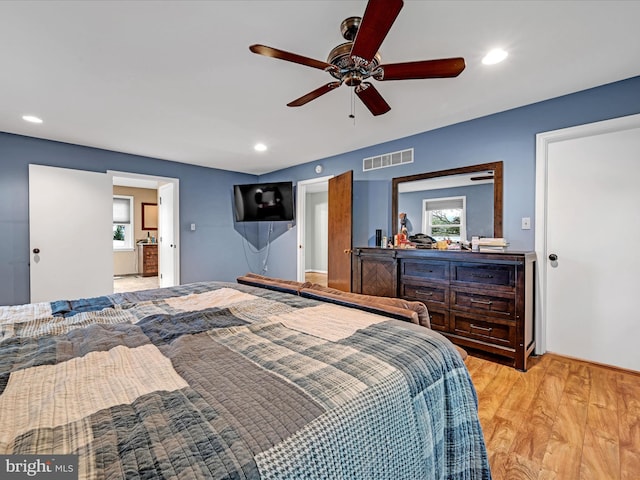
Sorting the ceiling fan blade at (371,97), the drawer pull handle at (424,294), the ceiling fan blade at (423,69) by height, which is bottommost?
the drawer pull handle at (424,294)

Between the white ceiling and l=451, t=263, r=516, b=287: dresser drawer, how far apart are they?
5.08ft

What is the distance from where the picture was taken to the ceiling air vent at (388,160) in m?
3.83

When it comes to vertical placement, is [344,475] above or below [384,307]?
below

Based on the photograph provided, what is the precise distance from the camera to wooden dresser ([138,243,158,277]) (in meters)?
7.38

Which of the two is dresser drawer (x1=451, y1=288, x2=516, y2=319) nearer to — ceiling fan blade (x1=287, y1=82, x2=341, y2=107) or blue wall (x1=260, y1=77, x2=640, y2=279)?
blue wall (x1=260, y1=77, x2=640, y2=279)

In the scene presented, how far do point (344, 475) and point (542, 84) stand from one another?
10.4 feet

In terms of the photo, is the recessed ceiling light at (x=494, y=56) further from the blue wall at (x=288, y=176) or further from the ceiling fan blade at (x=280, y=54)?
the ceiling fan blade at (x=280, y=54)

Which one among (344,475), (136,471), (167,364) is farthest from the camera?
(167,364)

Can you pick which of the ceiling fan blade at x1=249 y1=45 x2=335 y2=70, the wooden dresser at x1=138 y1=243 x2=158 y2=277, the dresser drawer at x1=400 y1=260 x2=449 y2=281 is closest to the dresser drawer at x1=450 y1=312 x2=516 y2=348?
the dresser drawer at x1=400 y1=260 x2=449 y2=281

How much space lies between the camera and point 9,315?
4.99ft

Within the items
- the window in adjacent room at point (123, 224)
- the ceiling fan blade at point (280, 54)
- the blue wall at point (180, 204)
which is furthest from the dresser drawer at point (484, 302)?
the window in adjacent room at point (123, 224)

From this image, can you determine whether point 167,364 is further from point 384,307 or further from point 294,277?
point 294,277

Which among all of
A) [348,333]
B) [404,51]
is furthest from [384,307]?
[404,51]

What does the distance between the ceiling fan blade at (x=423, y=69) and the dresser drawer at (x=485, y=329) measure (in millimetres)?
2091
